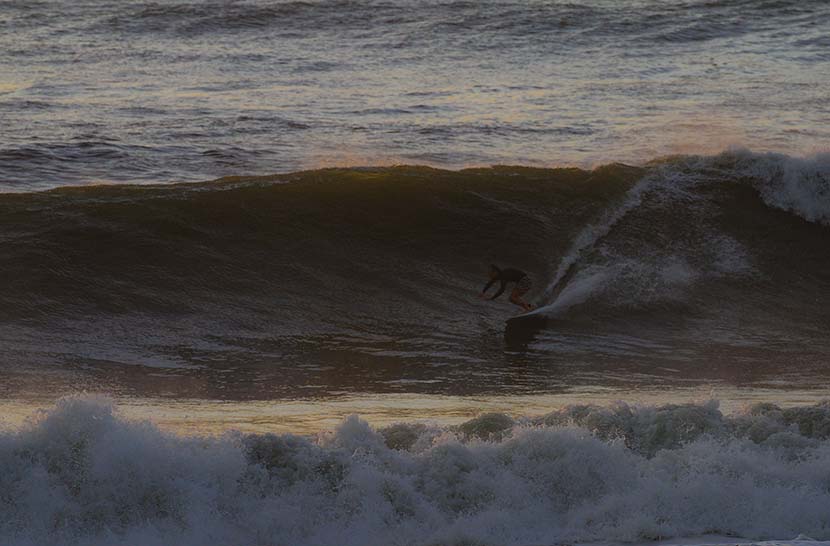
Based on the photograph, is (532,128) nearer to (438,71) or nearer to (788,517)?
(438,71)

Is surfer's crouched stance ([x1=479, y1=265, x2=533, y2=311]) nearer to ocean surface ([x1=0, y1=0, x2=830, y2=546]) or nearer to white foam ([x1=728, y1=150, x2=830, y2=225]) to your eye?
ocean surface ([x1=0, y1=0, x2=830, y2=546])

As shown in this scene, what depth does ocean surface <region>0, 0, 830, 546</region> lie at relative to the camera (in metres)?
9.55

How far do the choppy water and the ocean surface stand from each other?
0.11 m

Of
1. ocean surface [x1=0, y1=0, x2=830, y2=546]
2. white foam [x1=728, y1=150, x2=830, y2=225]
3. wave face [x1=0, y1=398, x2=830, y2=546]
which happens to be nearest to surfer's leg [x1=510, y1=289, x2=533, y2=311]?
ocean surface [x1=0, y1=0, x2=830, y2=546]

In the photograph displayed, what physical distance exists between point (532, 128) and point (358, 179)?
5.30 meters

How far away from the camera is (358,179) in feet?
66.2

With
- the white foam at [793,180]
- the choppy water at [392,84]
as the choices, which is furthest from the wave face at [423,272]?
the choppy water at [392,84]

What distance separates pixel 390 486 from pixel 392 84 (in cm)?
1849

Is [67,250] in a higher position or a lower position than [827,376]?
higher

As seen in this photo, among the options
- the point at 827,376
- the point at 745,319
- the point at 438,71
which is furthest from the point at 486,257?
the point at 438,71

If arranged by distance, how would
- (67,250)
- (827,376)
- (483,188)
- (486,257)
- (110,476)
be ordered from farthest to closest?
(483,188)
(486,257)
(67,250)
(827,376)
(110,476)

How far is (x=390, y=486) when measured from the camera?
9617 millimetres

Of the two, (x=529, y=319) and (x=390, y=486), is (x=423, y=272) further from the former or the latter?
(x=390, y=486)

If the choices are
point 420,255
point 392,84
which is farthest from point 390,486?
point 392,84
